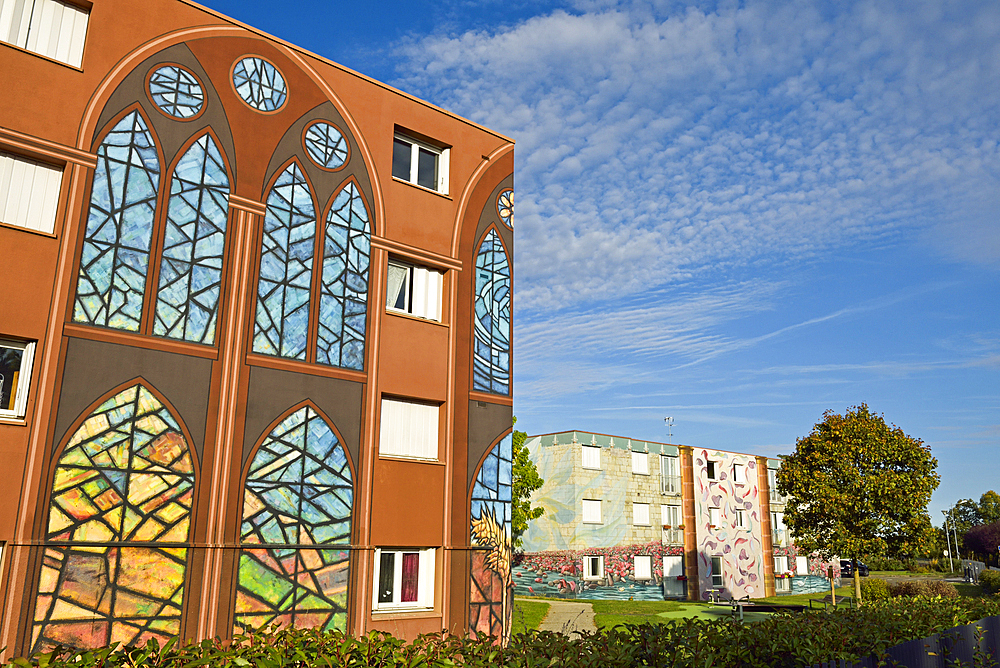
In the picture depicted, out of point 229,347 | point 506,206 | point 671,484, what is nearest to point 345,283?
point 229,347

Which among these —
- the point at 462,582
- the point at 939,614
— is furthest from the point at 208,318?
the point at 939,614

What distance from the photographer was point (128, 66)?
1185 cm

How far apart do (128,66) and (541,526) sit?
3441 cm

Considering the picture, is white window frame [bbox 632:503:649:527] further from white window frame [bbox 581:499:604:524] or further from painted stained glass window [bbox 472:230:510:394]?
painted stained glass window [bbox 472:230:510:394]

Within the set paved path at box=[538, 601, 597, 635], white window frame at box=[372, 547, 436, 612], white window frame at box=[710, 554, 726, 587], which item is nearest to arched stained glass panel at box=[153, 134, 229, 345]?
white window frame at box=[372, 547, 436, 612]

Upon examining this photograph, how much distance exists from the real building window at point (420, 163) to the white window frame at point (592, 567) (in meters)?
29.8

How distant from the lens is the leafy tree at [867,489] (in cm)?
→ 2792

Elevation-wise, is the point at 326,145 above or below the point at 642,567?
above

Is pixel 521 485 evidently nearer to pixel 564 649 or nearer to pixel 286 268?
pixel 286 268

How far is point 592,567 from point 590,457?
230 inches

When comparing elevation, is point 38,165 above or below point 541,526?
above

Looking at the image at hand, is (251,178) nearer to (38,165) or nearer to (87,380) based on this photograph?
(38,165)

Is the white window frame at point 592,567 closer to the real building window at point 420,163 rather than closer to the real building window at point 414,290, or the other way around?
the real building window at point 414,290

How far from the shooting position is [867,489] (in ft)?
92.4
